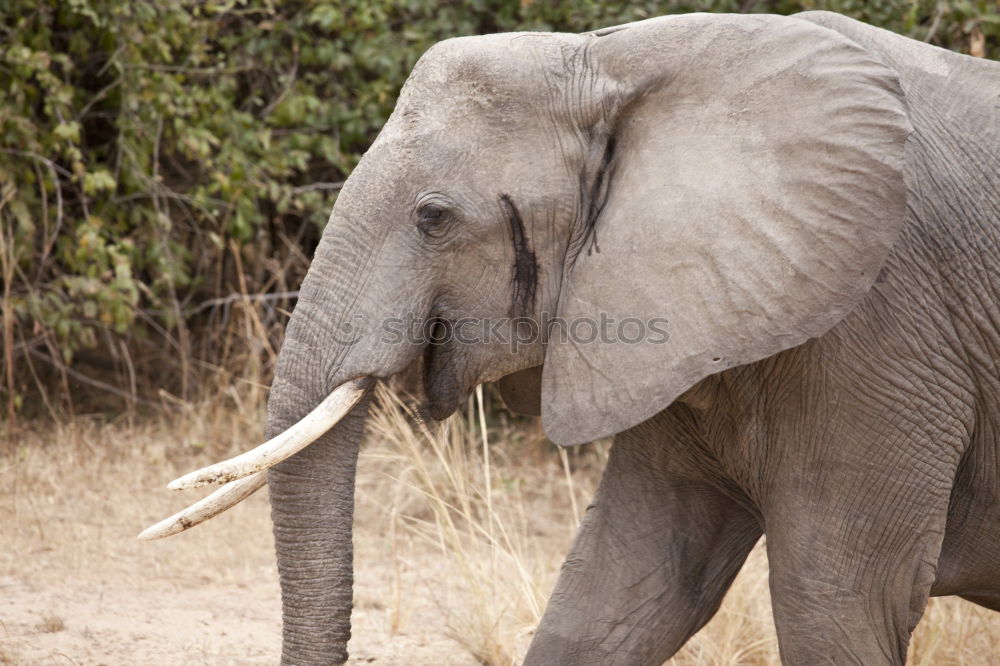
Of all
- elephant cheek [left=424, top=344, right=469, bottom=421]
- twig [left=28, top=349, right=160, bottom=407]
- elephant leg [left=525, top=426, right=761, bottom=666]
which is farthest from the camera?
twig [left=28, top=349, right=160, bottom=407]

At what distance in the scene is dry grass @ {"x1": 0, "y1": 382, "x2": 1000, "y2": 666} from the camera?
13.5 feet

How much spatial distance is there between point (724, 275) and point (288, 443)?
2.84ft

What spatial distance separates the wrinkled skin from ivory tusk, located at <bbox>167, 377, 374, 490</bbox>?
0.17 feet

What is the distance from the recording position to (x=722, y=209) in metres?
2.57

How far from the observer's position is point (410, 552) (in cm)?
531

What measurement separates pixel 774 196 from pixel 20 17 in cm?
473

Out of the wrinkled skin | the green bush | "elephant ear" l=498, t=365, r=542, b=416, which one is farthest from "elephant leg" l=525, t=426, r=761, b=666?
the green bush

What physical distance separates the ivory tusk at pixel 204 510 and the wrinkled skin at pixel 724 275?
9cm

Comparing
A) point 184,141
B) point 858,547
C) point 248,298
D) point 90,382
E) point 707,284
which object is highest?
point 707,284

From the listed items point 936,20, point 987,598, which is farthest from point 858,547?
point 936,20

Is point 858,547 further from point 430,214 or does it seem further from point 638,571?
point 430,214

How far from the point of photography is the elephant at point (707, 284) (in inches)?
101

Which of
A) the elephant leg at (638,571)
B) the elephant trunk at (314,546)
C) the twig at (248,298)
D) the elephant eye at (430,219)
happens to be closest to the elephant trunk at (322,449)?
the elephant trunk at (314,546)

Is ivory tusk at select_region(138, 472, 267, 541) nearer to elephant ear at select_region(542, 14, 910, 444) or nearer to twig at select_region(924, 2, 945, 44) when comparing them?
elephant ear at select_region(542, 14, 910, 444)
